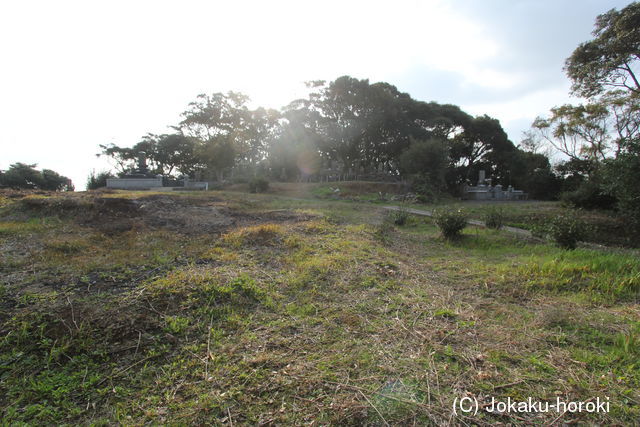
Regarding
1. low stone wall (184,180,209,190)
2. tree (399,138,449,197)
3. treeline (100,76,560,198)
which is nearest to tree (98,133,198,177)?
treeline (100,76,560,198)

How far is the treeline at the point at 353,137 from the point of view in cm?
2483

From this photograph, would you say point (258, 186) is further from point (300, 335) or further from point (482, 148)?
point (482, 148)

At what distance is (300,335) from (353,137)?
26356 mm

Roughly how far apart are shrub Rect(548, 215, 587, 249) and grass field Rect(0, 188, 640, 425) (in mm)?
1178

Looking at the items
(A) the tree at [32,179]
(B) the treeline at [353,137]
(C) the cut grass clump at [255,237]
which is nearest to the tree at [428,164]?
(B) the treeline at [353,137]

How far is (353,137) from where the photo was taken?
27109 mm

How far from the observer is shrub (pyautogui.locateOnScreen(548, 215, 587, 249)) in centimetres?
568

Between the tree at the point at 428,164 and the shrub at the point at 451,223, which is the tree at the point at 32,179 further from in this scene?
the tree at the point at 428,164

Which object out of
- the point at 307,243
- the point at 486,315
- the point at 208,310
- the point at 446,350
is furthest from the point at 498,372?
the point at 307,243

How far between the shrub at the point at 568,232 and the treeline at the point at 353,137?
1814 centimetres

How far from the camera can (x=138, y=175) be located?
62.4 feet

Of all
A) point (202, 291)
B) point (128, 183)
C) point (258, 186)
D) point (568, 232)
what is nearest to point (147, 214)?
point (202, 291)

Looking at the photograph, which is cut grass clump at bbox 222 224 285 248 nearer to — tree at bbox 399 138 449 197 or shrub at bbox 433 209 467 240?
shrub at bbox 433 209 467 240

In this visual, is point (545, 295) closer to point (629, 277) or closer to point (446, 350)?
point (629, 277)
